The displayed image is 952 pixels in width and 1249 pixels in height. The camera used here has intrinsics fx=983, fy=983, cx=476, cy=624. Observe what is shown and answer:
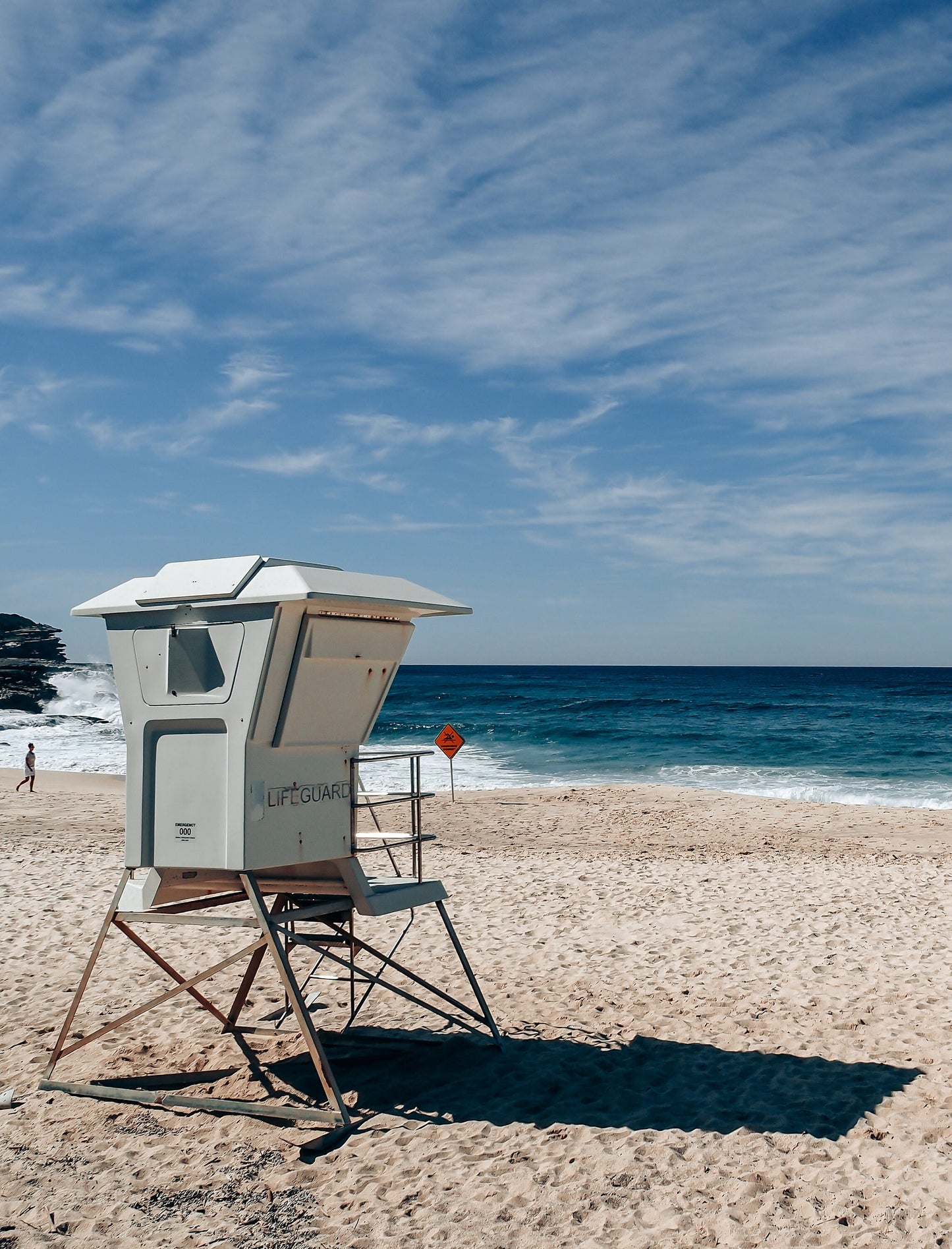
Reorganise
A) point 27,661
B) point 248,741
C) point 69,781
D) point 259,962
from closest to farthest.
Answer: point 248,741 → point 259,962 → point 69,781 → point 27,661

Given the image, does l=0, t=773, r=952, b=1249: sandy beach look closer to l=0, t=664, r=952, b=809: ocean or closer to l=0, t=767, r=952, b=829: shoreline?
l=0, t=767, r=952, b=829: shoreline

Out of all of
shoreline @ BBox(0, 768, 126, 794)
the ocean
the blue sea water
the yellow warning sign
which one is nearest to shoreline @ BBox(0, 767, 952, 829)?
shoreline @ BBox(0, 768, 126, 794)

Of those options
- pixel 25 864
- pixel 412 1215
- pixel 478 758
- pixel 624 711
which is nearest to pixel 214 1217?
pixel 412 1215

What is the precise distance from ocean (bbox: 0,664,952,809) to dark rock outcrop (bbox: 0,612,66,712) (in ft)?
3.63

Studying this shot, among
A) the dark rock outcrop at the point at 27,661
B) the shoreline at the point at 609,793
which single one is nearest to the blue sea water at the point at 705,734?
the shoreline at the point at 609,793

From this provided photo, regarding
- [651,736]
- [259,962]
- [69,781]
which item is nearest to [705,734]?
[651,736]

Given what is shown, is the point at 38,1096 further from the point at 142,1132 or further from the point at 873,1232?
the point at 873,1232

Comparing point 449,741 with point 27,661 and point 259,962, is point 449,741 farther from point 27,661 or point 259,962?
point 27,661

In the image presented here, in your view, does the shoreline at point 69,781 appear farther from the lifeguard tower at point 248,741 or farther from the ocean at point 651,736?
the lifeguard tower at point 248,741

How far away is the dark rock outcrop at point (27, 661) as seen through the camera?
5991 centimetres

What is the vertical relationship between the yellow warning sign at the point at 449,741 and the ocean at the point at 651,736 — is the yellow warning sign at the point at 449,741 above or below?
above

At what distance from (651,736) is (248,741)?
4136 centimetres

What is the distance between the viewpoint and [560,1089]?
659 centimetres

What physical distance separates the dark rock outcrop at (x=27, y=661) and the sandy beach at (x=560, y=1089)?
170 ft
